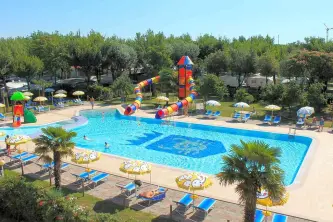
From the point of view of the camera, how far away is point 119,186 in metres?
14.0

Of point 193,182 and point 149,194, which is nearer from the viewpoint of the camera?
point 193,182

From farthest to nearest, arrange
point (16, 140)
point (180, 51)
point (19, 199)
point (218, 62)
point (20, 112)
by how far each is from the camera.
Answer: point (180, 51) → point (218, 62) → point (20, 112) → point (16, 140) → point (19, 199)

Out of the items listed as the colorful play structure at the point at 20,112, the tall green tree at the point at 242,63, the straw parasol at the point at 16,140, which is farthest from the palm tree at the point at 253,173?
the tall green tree at the point at 242,63

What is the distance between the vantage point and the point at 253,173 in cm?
938

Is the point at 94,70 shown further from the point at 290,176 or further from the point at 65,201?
the point at 65,201

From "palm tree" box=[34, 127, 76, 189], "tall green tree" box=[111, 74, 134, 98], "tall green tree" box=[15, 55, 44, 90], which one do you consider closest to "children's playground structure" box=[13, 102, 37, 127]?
"tall green tree" box=[111, 74, 134, 98]

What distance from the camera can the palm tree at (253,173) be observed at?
30.6ft

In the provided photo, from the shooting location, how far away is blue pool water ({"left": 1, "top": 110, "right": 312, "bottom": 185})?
20.2 meters

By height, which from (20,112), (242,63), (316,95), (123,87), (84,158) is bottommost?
(84,158)

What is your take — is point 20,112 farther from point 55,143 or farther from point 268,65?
point 268,65

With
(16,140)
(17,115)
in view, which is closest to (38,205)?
(16,140)

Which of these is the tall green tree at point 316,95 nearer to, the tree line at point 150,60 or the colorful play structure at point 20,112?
the tree line at point 150,60

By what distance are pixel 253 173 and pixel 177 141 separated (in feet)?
49.4

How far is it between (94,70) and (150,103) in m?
12.7
